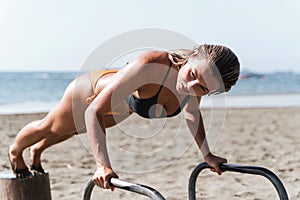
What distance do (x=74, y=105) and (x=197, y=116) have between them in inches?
25.3

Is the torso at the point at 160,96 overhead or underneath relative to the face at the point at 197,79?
underneath

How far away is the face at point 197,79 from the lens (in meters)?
2.13

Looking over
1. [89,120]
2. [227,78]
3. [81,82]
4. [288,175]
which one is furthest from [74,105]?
[288,175]

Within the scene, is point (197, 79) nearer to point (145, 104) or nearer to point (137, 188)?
point (145, 104)

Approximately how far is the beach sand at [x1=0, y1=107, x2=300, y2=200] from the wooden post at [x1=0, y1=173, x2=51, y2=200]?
37 cm

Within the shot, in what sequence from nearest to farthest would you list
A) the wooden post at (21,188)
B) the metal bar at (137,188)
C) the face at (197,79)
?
1. the metal bar at (137,188)
2. the face at (197,79)
3. the wooden post at (21,188)

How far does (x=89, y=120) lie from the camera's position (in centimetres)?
227

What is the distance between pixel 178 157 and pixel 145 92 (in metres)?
3.36

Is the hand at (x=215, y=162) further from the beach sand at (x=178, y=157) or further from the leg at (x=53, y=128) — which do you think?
the leg at (x=53, y=128)

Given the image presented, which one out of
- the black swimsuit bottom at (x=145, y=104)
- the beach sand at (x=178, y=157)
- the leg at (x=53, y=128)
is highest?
the black swimsuit bottom at (x=145, y=104)

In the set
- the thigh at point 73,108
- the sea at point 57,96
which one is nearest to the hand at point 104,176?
the thigh at point 73,108

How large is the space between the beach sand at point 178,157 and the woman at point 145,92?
1.11ft

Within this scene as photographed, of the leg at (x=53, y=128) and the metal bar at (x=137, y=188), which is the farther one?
the leg at (x=53, y=128)

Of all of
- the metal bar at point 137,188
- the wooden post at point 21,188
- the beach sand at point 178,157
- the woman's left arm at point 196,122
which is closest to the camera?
the metal bar at point 137,188
